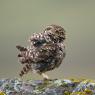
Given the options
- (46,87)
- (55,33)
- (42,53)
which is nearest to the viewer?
(46,87)

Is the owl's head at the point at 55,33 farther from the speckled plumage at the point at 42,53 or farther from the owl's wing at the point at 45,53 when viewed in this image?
the owl's wing at the point at 45,53

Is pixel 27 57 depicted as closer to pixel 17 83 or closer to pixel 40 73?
pixel 40 73

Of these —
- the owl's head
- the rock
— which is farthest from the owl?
the rock

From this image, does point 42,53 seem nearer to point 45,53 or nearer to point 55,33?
point 45,53

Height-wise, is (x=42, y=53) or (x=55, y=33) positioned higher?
(x=55, y=33)

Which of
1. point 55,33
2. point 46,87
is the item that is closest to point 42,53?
point 55,33

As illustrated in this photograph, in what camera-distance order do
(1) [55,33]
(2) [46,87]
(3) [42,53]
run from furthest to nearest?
(1) [55,33] < (3) [42,53] < (2) [46,87]
